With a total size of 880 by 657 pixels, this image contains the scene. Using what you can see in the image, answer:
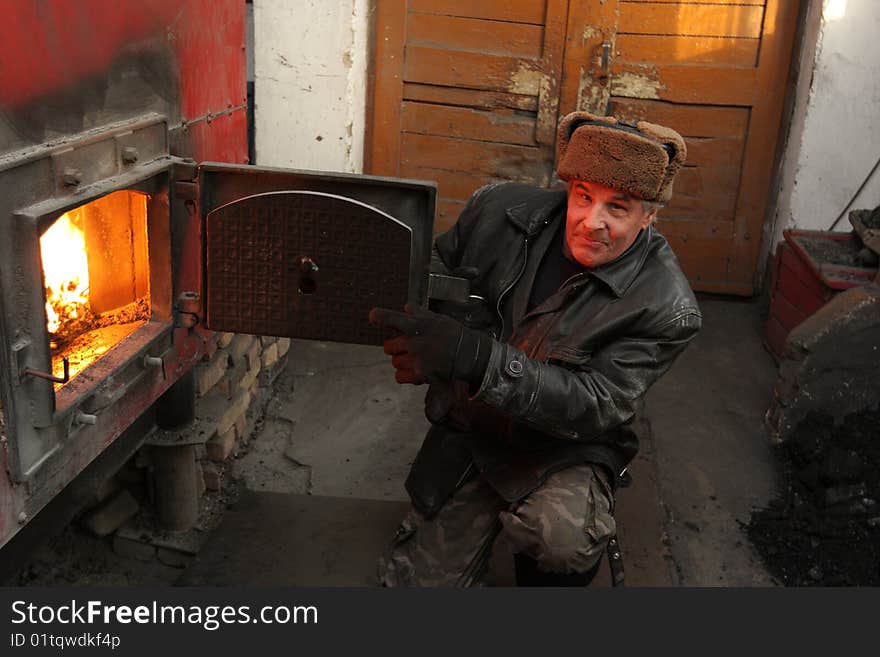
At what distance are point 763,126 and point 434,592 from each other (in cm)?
338

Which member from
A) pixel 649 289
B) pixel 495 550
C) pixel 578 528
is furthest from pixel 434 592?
pixel 649 289

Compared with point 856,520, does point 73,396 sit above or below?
above

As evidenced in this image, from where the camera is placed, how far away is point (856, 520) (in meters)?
3.61

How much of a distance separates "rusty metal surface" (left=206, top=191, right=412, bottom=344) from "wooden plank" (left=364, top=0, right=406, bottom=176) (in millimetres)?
2979

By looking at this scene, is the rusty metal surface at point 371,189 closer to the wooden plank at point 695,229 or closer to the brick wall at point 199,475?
the brick wall at point 199,475

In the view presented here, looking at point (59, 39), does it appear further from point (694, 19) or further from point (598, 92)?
point (694, 19)

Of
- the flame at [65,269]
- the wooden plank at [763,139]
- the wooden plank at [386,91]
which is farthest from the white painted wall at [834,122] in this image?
the flame at [65,269]

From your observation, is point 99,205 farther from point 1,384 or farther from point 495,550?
point 495,550

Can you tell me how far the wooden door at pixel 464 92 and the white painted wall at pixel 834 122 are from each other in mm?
1218

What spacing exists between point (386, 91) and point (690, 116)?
1.60 m

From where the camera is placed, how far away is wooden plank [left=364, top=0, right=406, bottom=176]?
205 inches

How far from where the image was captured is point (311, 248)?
8.25ft

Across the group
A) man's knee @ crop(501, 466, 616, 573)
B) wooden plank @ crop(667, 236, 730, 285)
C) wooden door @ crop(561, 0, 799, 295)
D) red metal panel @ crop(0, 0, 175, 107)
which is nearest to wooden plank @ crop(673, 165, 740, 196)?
wooden door @ crop(561, 0, 799, 295)

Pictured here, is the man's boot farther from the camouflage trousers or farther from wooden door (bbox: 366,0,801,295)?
wooden door (bbox: 366,0,801,295)
